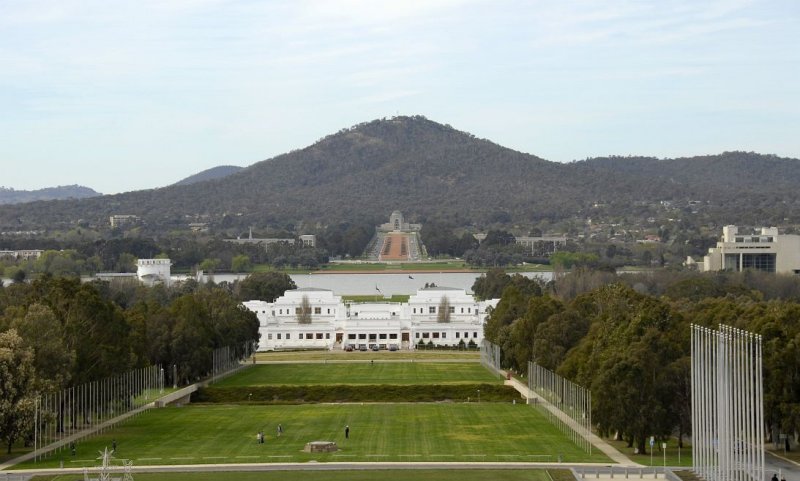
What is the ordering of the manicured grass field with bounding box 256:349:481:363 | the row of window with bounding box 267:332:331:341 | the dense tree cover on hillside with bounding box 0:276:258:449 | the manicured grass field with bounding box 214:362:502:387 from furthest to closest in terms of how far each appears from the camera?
the row of window with bounding box 267:332:331:341
the manicured grass field with bounding box 256:349:481:363
the manicured grass field with bounding box 214:362:502:387
the dense tree cover on hillside with bounding box 0:276:258:449

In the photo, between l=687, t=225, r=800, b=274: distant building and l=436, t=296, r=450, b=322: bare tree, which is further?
l=687, t=225, r=800, b=274: distant building

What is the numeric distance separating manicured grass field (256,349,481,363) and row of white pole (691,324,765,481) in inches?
2179

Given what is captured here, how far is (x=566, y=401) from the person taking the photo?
6241cm

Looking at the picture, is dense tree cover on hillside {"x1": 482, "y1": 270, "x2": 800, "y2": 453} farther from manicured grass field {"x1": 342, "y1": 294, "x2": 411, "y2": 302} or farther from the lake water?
the lake water

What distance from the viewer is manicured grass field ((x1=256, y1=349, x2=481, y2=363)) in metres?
99.3

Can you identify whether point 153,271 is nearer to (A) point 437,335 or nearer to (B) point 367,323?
(B) point 367,323

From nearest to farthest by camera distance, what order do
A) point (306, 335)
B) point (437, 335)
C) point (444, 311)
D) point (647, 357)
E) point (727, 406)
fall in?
point (727, 406), point (647, 357), point (437, 335), point (306, 335), point (444, 311)

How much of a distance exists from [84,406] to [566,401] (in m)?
18.9

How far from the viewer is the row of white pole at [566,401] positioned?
5415 centimetres

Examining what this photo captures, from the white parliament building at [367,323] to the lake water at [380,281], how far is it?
1132 inches

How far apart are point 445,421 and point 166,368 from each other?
22.3 m

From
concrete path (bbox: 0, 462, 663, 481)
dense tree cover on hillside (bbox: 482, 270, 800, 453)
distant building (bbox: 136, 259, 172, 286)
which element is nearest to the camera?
concrete path (bbox: 0, 462, 663, 481)

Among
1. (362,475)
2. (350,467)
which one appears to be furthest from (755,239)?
(362,475)

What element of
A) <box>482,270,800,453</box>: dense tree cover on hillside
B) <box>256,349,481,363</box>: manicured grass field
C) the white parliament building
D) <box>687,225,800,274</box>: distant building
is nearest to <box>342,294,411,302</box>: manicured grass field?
the white parliament building
